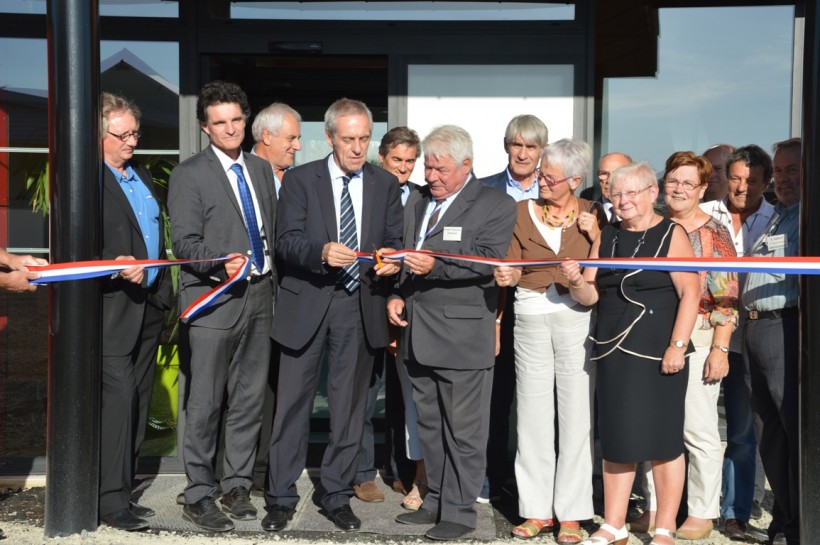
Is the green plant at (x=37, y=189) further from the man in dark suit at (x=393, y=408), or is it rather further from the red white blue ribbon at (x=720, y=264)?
the red white blue ribbon at (x=720, y=264)

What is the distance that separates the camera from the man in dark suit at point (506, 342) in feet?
18.5

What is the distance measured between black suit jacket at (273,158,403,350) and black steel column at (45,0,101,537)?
96 centimetres

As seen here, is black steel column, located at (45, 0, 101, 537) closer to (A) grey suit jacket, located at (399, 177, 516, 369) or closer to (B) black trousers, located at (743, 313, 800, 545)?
(A) grey suit jacket, located at (399, 177, 516, 369)

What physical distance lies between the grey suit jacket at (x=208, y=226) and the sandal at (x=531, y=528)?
1.87 m

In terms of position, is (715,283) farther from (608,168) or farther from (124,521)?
(124,521)

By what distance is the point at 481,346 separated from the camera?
16.3 feet

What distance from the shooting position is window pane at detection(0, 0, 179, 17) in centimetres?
624

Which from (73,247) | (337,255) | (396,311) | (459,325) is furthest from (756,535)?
(73,247)

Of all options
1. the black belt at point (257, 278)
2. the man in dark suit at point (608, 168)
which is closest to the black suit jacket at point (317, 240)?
the black belt at point (257, 278)

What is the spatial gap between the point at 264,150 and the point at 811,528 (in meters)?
3.67

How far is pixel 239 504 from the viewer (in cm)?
530

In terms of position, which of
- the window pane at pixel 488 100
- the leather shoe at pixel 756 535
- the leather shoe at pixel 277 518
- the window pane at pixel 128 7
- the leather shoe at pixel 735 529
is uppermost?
the window pane at pixel 128 7

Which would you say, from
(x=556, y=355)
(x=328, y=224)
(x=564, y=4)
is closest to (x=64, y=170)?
(x=328, y=224)

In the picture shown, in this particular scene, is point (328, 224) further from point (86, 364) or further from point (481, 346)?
point (86, 364)
